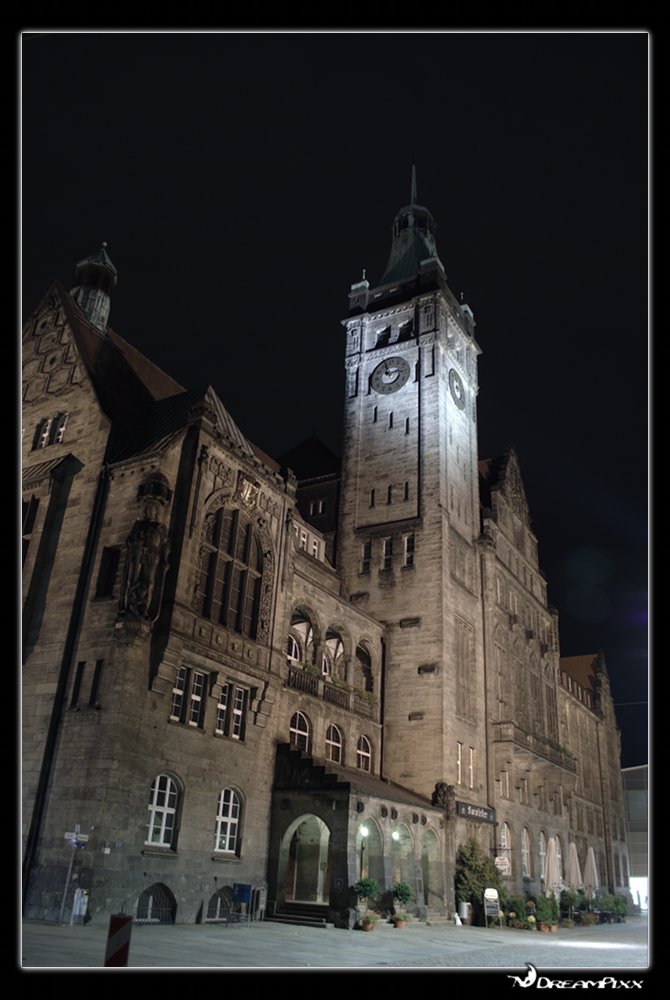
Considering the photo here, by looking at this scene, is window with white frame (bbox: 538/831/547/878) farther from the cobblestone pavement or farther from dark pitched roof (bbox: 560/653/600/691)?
dark pitched roof (bbox: 560/653/600/691)

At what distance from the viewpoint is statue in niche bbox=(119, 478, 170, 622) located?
27.6 metres

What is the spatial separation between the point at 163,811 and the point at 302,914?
24.2 ft

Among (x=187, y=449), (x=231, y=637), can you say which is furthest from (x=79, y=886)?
(x=187, y=449)

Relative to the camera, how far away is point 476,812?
143 feet

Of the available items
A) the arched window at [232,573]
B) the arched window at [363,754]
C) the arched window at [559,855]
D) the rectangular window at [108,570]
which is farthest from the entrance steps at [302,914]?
the arched window at [559,855]

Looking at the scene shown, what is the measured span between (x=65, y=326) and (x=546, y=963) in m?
31.5

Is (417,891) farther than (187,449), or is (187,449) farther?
(417,891)

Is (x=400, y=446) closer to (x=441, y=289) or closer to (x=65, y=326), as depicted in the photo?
(x=441, y=289)

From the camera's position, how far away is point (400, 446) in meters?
53.0

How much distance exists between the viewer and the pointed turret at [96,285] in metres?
43.4

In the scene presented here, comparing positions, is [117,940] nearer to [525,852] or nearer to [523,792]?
[523,792]

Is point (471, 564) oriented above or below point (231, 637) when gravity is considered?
above

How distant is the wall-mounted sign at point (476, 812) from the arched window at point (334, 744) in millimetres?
7060
